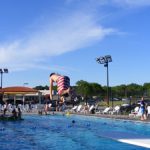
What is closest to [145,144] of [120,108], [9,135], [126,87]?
[9,135]

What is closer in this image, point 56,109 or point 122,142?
point 122,142

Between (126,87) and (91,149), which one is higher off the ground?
(126,87)

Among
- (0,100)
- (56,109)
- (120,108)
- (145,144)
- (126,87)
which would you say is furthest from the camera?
(126,87)

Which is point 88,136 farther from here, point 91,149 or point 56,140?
point 91,149

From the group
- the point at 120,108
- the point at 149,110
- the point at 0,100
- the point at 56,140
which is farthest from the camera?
the point at 0,100

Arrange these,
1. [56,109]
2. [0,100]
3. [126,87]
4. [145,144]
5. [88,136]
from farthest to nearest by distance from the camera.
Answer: [126,87] → [0,100] → [56,109] → [88,136] → [145,144]

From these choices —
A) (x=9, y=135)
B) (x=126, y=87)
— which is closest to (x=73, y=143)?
(x=9, y=135)

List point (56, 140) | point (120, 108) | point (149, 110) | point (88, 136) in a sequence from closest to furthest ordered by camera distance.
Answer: point (56, 140) → point (88, 136) → point (149, 110) → point (120, 108)

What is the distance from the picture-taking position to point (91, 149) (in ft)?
48.9

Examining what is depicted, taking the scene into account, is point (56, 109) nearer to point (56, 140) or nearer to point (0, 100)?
point (0, 100)

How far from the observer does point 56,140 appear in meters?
17.8

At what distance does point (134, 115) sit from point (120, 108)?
482cm

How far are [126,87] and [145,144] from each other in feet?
400

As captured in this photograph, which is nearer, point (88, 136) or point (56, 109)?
point (88, 136)
